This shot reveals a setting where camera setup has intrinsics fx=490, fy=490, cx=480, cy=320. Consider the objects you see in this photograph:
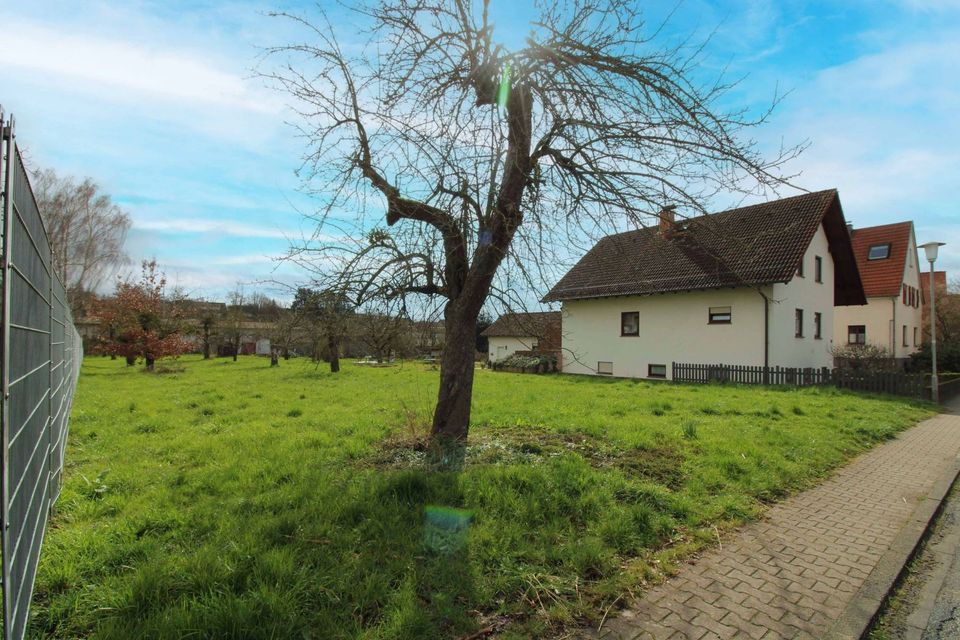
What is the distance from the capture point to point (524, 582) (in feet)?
10.4

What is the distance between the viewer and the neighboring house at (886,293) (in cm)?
2739

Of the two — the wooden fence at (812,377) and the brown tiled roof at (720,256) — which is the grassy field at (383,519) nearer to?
the brown tiled roof at (720,256)

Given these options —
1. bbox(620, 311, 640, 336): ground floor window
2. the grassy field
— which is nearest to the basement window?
bbox(620, 311, 640, 336): ground floor window

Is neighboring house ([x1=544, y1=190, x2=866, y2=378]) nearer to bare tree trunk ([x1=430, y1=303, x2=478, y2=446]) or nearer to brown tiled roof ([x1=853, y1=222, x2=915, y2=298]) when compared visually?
brown tiled roof ([x1=853, y1=222, x2=915, y2=298])

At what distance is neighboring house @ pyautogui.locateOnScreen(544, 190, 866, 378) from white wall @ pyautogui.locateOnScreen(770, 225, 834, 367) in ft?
0.14

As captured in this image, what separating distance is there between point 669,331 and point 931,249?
8553 millimetres

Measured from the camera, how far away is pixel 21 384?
245 centimetres

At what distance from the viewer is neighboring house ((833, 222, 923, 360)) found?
27.4 metres

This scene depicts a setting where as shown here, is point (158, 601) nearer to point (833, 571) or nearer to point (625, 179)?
point (833, 571)

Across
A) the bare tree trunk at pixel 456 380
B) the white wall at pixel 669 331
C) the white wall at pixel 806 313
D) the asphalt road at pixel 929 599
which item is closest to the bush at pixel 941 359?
the white wall at pixel 806 313

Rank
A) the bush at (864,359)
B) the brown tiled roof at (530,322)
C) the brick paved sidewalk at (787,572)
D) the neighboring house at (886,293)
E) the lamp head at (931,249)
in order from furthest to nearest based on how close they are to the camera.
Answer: the neighboring house at (886,293)
the bush at (864,359)
the lamp head at (931,249)
the brown tiled roof at (530,322)
the brick paved sidewalk at (787,572)

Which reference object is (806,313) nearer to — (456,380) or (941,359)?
(941,359)

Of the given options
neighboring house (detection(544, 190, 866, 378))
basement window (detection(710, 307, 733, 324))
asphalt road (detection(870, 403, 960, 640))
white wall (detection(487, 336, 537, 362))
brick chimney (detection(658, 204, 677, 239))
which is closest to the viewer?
asphalt road (detection(870, 403, 960, 640))

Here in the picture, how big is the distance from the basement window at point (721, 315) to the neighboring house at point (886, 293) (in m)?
Answer: 13.6
